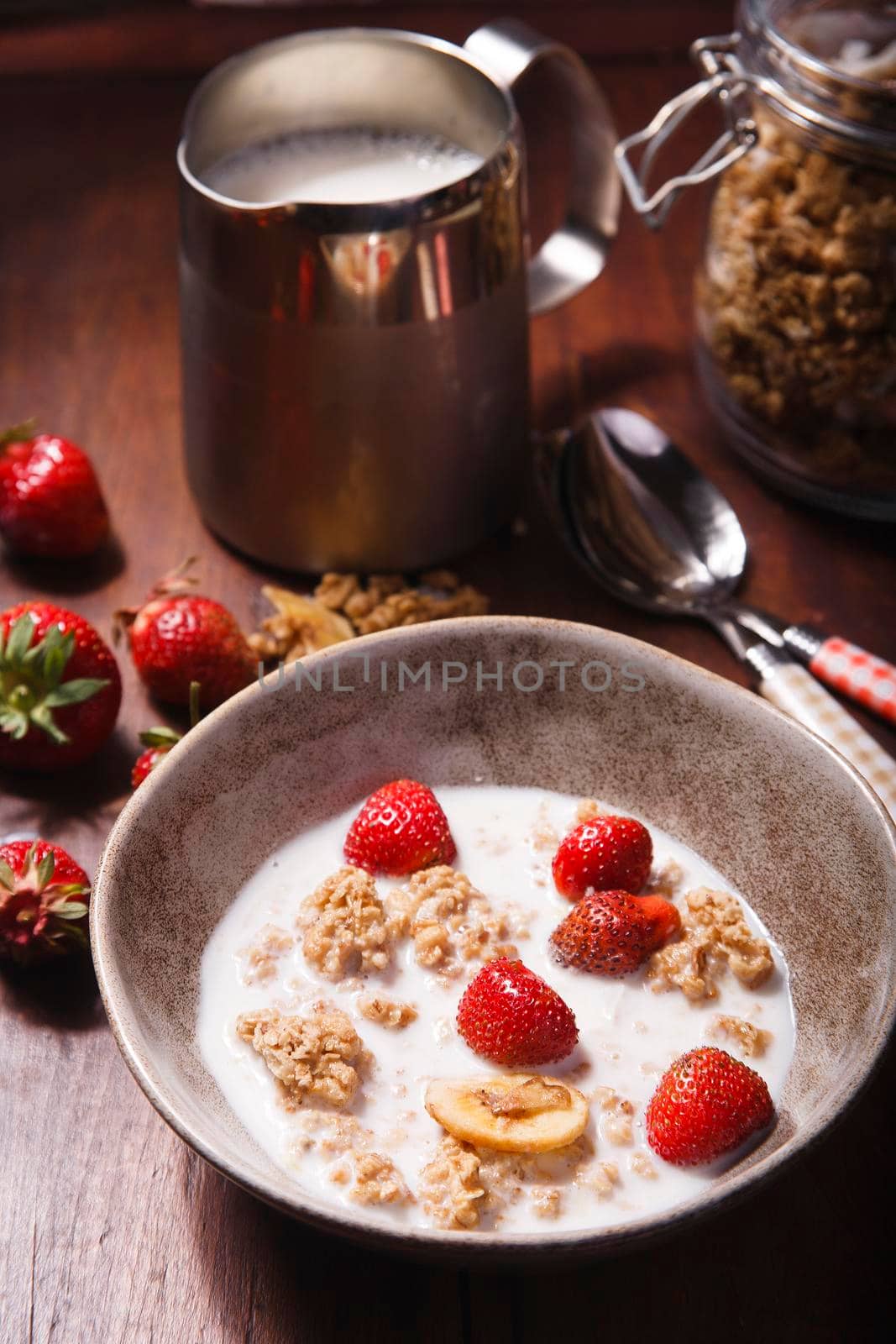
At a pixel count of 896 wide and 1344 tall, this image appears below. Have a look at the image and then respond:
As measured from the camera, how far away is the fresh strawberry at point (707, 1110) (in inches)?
24.4

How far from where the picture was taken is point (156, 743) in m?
0.85

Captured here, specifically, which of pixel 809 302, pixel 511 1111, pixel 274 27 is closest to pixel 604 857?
pixel 511 1111

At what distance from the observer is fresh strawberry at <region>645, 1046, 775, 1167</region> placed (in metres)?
0.62

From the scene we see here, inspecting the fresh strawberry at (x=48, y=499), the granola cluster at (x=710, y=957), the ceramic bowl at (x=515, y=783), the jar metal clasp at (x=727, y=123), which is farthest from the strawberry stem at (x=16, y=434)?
the granola cluster at (x=710, y=957)

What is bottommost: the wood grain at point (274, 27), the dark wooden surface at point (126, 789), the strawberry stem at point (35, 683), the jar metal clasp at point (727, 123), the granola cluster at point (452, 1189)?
the dark wooden surface at point (126, 789)

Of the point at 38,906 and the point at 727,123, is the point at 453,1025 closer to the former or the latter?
the point at 38,906

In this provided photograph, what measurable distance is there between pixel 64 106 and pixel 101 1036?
106cm

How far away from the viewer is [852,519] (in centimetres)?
106

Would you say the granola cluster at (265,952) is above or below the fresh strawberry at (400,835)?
below

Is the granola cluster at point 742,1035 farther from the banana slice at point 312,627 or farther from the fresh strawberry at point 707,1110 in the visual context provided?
the banana slice at point 312,627

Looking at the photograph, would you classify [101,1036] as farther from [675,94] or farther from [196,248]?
[675,94]

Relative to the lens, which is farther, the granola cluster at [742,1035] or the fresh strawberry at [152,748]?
the fresh strawberry at [152,748]

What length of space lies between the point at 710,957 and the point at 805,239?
476mm

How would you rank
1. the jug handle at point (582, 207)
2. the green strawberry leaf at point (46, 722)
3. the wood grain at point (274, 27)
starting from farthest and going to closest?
the wood grain at point (274, 27), the jug handle at point (582, 207), the green strawberry leaf at point (46, 722)
